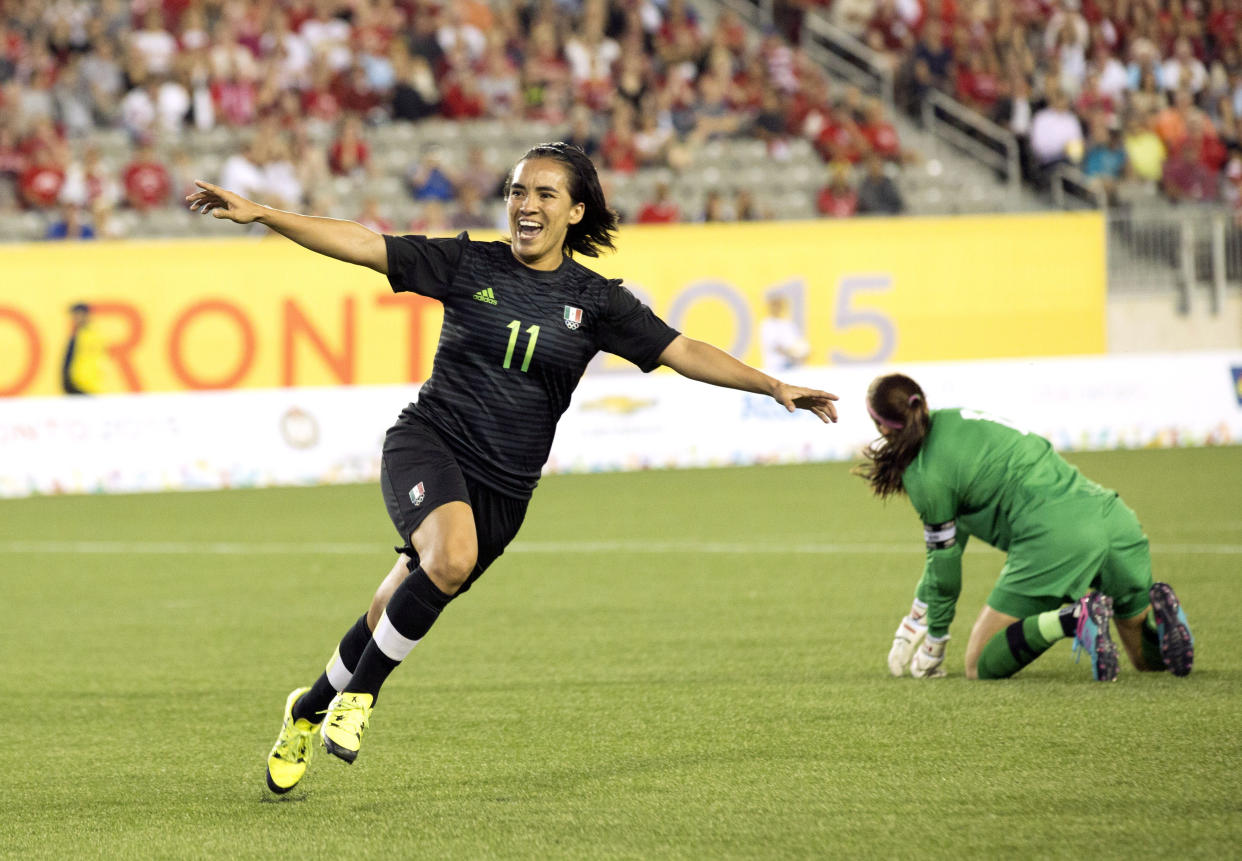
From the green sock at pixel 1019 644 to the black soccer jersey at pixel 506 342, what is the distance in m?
2.24

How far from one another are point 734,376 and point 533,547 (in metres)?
7.31

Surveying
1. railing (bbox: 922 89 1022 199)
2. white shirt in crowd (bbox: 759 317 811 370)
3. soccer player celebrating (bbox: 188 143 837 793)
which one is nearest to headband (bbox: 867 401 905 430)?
soccer player celebrating (bbox: 188 143 837 793)

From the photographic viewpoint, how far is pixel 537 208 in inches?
225

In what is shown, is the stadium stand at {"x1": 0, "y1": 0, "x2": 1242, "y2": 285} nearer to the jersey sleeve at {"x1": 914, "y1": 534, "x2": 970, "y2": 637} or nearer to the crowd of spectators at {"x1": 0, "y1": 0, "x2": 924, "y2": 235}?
the crowd of spectators at {"x1": 0, "y1": 0, "x2": 924, "y2": 235}

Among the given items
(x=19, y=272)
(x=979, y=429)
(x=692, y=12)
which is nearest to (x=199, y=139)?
(x=19, y=272)

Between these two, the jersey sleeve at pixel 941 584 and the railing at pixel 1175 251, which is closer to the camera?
the jersey sleeve at pixel 941 584

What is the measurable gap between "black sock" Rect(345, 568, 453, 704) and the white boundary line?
6832mm

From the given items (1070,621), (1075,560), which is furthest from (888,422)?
(1070,621)

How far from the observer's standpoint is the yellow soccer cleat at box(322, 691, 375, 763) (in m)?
5.29

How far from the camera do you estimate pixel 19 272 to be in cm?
1852

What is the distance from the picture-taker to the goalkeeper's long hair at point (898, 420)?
715 cm

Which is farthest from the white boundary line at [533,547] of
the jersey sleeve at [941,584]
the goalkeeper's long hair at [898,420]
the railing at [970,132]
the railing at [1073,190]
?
the railing at [970,132]

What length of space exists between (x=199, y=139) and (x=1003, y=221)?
32.1 ft

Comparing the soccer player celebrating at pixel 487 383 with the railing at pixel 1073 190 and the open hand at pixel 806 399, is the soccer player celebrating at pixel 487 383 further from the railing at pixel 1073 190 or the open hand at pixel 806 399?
the railing at pixel 1073 190
